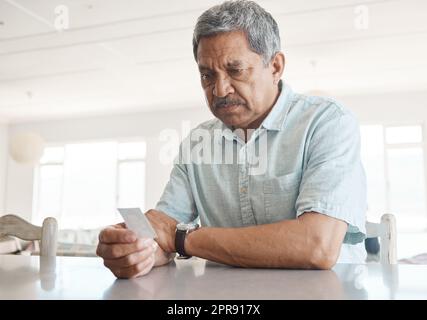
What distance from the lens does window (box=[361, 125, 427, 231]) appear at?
250 inches

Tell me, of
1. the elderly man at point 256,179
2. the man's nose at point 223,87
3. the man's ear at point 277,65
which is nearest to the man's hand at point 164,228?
the elderly man at point 256,179

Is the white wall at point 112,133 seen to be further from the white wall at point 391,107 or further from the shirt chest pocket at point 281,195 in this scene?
the shirt chest pocket at point 281,195

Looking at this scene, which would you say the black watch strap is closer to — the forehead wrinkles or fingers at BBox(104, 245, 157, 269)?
fingers at BBox(104, 245, 157, 269)

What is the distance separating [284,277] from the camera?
0.74 meters

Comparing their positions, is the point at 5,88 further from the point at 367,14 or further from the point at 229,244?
the point at 229,244

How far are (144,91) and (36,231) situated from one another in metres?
5.18

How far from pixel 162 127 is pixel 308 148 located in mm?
6659

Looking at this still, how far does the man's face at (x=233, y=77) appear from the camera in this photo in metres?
1.08

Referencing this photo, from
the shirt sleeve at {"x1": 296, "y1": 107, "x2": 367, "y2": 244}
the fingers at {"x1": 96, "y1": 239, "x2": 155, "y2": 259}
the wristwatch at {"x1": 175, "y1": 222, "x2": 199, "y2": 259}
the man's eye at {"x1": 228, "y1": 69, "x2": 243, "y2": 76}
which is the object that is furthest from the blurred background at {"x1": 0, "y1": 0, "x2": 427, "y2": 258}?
the fingers at {"x1": 96, "y1": 239, "x2": 155, "y2": 259}

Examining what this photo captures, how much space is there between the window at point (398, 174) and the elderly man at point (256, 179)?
573 centimetres

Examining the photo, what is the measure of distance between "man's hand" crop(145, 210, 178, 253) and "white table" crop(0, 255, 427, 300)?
0.06m
